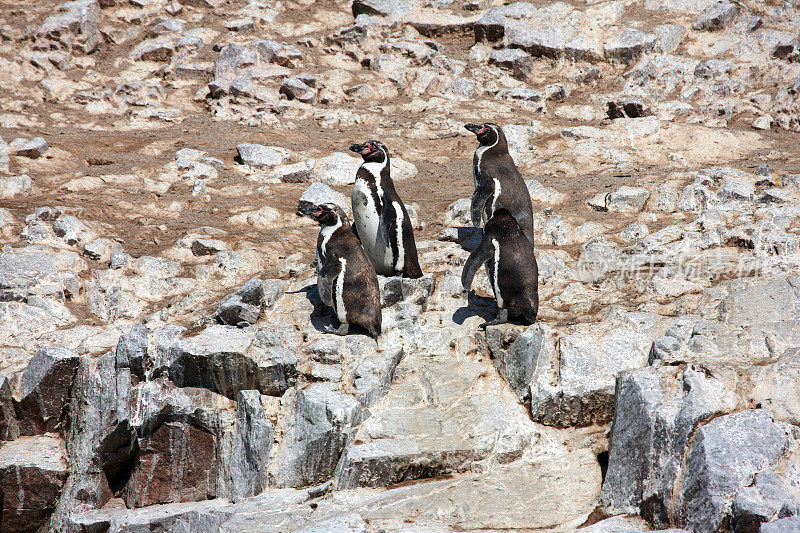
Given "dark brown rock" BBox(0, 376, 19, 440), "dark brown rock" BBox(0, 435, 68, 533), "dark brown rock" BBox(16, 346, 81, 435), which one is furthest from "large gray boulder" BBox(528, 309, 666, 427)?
"dark brown rock" BBox(0, 376, 19, 440)

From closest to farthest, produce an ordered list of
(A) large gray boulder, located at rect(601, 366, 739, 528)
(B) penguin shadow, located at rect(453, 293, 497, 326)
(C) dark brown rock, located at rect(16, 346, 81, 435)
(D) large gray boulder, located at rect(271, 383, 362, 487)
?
(A) large gray boulder, located at rect(601, 366, 739, 528)
(D) large gray boulder, located at rect(271, 383, 362, 487)
(C) dark brown rock, located at rect(16, 346, 81, 435)
(B) penguin shadow, located at rect(453, 293, 497, 326)

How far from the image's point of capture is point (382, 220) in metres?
6.25

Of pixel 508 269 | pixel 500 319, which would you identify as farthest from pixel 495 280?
pixel 500 319

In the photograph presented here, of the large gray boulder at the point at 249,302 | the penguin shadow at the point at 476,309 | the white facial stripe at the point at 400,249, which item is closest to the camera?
the large gray boulder at the point at 249,302

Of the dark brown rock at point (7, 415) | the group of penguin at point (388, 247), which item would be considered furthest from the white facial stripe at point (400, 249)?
the dark brown rock at point (7, 415)

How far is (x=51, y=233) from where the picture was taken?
289 inches

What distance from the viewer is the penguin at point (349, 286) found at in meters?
5.46

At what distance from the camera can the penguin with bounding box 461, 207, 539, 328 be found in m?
5.41

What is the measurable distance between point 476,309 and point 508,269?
0.64m

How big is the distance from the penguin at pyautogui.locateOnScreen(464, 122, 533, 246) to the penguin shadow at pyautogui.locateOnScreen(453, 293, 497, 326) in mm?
1010

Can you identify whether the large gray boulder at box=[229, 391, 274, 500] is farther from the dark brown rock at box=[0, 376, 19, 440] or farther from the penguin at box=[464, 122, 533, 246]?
the penguin at box=[464, 122, 533, 246]

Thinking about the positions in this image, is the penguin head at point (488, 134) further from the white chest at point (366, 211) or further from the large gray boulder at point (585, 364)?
the large gray boulder at point (585, 364)

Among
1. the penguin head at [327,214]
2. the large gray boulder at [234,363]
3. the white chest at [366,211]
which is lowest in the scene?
the large gray boulder at [234,363]

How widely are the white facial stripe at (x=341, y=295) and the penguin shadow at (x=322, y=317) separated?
15 cm
